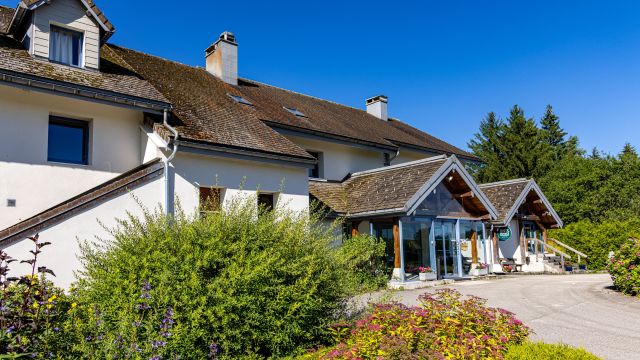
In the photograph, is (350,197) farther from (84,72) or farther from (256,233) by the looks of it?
(256,233)

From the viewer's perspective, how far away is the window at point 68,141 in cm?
1216

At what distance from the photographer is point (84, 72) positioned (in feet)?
41.1

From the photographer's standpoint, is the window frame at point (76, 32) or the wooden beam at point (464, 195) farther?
the wooden beam at point (464, 195)

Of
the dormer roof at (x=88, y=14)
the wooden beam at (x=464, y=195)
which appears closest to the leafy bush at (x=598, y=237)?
the wooden beam at (x=464, y=195)

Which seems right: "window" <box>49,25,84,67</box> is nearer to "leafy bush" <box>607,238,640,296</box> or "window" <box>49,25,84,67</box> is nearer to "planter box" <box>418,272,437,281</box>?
"planter box" <box>418,272,437,281</box>

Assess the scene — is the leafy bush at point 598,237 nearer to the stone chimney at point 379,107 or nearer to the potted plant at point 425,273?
the stone chimney at point 379,107

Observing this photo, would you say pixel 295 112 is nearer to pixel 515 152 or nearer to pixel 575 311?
pixel 575 311

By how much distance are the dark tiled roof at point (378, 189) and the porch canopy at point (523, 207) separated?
6.19 metres

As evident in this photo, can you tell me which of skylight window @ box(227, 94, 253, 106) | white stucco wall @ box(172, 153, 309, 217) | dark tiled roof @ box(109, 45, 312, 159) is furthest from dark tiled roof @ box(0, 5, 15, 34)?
skylight window @ box(227, 94, 253, 106)

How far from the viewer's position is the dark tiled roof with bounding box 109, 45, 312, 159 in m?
13.8

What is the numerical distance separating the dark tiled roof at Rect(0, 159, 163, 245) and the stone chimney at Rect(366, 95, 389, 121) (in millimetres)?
18739

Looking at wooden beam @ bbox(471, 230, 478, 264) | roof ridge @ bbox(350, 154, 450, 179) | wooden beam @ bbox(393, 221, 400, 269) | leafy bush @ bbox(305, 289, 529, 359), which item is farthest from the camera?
wooden beam @ bbox(471, 230, 478, 264)

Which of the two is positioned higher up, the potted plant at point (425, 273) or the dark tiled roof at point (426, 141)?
the dark tiled roof at point (426, 141)

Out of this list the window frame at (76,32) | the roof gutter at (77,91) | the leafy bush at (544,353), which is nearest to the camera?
the leafy bush at (544,353)
